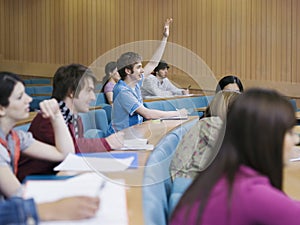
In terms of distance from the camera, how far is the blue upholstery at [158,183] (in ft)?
5.03

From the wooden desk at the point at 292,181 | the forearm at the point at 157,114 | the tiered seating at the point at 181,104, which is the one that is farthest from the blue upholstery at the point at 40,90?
the wooden desk at the point at 292,181

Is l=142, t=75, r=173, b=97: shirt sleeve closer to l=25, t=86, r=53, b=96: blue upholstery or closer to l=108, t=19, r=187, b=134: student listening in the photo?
l=25, t=86, r=53, b=96: blue upholstery

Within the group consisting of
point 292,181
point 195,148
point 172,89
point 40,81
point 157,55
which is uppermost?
point 157,55

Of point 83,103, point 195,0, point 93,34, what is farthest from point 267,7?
point 83,103

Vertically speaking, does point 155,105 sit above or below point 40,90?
above

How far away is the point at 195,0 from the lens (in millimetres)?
9109

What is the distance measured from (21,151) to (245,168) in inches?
38.8

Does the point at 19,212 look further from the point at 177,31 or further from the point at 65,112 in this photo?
the point at 177,31

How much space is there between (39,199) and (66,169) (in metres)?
0.58

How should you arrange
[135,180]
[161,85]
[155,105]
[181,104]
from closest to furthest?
1. [135,180]
2. [155,105]
3. [181,104]
4. [161,85]

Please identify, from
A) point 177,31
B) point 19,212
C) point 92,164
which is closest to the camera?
point 19,212

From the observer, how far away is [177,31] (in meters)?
9.22

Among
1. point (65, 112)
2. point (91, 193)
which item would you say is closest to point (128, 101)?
point (65, 112)

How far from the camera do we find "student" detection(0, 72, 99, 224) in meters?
1.26
